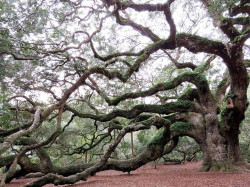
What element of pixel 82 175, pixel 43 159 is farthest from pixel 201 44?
pixel 43 159

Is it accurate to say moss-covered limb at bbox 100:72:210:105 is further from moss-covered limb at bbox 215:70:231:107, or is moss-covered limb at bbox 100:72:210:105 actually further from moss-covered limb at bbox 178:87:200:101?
moss-covered limb at bbox 215:70:231:107

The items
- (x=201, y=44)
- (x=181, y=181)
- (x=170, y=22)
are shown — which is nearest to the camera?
(x=181, y=181)

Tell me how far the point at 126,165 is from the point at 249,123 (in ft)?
34.9

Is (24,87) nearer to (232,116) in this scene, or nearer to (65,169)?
(65,169)

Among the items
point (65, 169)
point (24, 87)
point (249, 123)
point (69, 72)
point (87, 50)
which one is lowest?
point (65, 169)

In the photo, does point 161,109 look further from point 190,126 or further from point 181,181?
point 181,181

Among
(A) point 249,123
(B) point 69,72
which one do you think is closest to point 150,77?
(B) point 69,72

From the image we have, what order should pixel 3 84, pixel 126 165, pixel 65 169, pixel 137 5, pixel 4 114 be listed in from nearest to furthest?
1. pixel 4 114
2. pixel 137 5
3. pixel 3 84
4. pixel 126 165
5. pixel 65 169

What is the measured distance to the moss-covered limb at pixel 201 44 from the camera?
239 inches

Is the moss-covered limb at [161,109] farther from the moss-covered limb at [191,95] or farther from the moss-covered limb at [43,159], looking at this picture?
the moss-covered limb at [43,159]

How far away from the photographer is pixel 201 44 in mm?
6199

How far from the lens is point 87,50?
7879 mm

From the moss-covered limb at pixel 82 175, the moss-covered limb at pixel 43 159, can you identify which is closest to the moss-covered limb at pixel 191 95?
the moss-covered limb at pixel 82 175

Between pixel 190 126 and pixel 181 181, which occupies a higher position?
pixel 190 126
